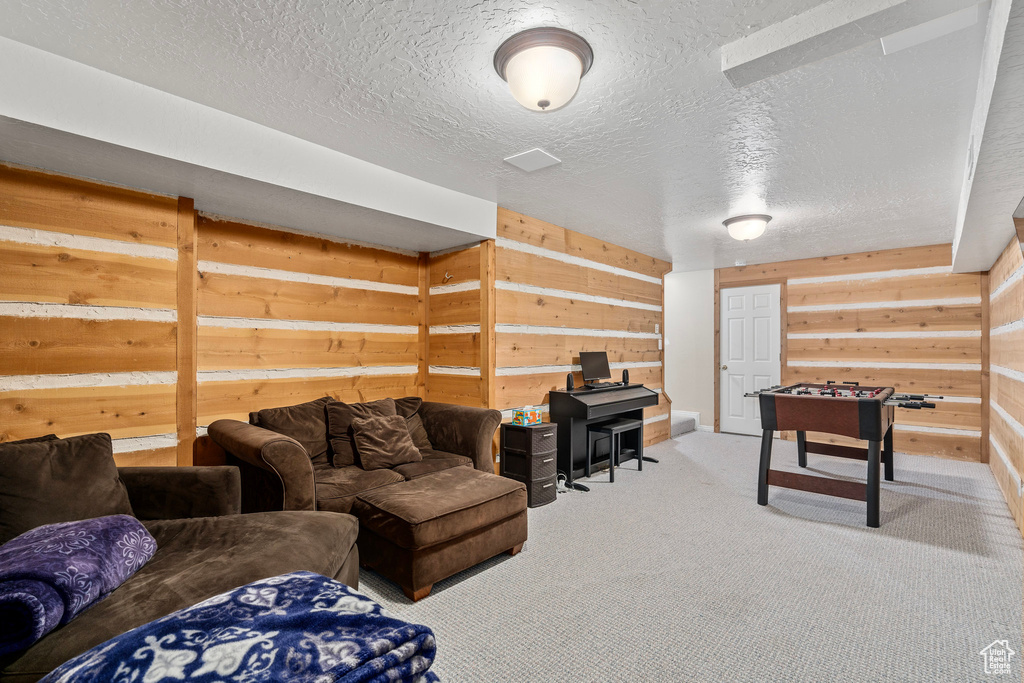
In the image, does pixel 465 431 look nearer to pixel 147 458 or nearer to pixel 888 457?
pixel 147 458

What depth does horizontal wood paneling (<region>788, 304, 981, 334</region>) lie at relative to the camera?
17.2 ft

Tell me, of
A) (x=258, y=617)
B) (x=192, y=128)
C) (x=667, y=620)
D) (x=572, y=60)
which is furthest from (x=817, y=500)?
(x=192, y=128)

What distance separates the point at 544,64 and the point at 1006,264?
4389mm

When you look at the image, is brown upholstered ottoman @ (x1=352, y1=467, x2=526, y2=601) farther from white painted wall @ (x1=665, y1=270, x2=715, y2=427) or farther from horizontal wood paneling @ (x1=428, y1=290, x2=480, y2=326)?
white painted wall @ (x1=665, y1=270, x2=715, y2=427)

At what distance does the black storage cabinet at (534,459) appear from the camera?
373 centimetres

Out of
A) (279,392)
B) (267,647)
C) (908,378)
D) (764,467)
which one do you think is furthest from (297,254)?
(908,378)

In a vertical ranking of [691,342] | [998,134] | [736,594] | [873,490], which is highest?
[998,134]

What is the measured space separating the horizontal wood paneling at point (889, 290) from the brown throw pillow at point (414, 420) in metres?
4.96

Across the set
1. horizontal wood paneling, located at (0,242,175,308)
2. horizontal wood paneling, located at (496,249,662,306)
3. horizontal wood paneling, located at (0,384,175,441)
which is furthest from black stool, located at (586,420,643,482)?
horizontal wood paneling, located at (0,242,175,308)

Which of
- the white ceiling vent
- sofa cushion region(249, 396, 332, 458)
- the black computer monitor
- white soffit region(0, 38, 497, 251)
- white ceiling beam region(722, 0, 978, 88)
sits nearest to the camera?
white ceiling beam region(722, 0, 978, 88)

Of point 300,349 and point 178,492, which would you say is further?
point 300,349

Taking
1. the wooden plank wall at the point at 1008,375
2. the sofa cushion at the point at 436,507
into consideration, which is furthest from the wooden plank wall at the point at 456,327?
the wooden plank wall at the point at 1008,375

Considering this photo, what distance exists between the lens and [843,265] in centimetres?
586

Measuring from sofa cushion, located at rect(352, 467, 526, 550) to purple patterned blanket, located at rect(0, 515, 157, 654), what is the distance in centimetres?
94
